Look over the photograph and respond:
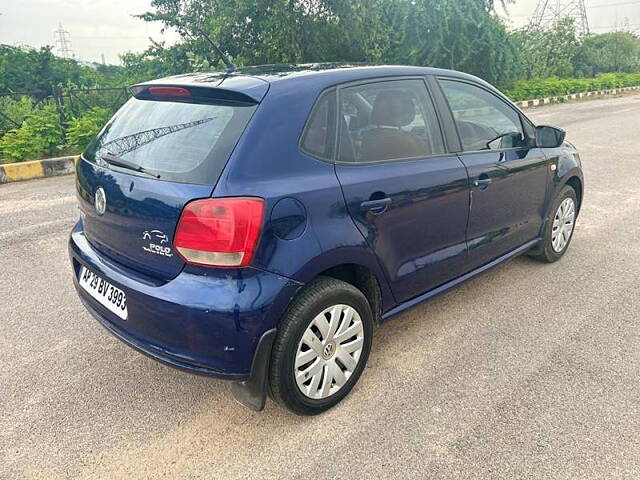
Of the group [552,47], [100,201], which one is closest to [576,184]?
[100,201]

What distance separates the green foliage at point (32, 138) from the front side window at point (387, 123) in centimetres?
768

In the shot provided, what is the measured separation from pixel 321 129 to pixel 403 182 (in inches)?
21.4

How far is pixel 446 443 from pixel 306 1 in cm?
1308

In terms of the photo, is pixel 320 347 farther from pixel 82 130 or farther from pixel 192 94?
pixel 82 130

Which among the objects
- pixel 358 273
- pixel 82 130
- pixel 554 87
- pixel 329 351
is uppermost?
pixel 554 87

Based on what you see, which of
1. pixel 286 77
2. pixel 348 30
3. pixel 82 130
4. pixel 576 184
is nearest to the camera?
pixel 286 77

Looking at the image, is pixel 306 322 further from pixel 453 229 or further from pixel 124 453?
pixel 453 229

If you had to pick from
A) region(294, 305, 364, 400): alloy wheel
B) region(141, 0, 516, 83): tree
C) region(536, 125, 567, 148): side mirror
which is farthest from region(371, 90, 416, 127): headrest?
region(141, 0, 516, 83): tree

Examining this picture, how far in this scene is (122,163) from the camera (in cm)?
254

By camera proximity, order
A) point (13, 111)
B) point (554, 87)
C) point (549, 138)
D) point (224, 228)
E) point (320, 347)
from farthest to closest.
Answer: point (554, 87), point (13, 111), point (549, 138), point (320, 347), point (224, 228)

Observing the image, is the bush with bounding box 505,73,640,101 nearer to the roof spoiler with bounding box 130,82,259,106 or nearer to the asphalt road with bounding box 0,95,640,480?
the asphalt road with bounding box 0,95,640,480

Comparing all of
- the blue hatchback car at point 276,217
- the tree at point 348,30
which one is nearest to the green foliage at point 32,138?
the tree at point 348,30

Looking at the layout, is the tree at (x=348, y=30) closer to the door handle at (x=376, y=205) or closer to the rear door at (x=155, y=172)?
the rear door at (x=155, y=172)

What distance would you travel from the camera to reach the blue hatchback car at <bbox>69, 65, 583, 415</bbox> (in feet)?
7.13
